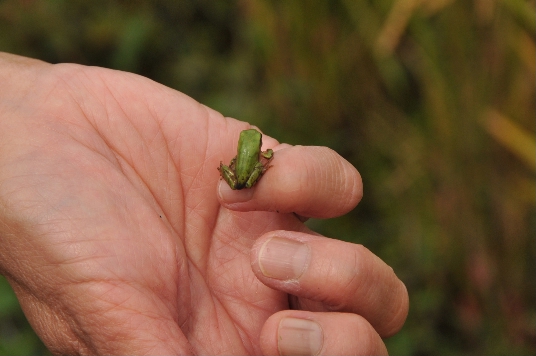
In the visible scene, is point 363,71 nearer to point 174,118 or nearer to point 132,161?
point 174,118

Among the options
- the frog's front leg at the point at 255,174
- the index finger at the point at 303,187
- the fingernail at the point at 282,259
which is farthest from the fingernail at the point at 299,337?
the frog's front leg at the point at 255,174

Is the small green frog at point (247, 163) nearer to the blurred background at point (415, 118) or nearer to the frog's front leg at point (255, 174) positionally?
the frog's front leg at point (255, 174)

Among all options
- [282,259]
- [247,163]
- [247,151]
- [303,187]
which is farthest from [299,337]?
[247,151]

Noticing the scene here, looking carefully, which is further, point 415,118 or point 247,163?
point 415,118

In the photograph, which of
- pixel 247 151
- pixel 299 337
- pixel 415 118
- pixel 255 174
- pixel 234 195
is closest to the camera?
pixel 299 337

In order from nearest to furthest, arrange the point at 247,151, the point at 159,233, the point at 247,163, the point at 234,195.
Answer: the point at 159,233 < the point at 234,195 < the point at 247,163 < the point at 247,151

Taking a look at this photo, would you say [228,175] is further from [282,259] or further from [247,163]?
[282,259]

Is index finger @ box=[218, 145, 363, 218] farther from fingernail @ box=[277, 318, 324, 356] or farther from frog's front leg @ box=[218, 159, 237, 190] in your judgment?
fingernail @ box=[277, 318, 324, 356]

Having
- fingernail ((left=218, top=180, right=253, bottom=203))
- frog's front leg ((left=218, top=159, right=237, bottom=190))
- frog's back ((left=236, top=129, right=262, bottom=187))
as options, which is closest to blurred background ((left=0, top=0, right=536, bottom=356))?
frog's back ((left=236, top=129, right=262, bottom=187))
